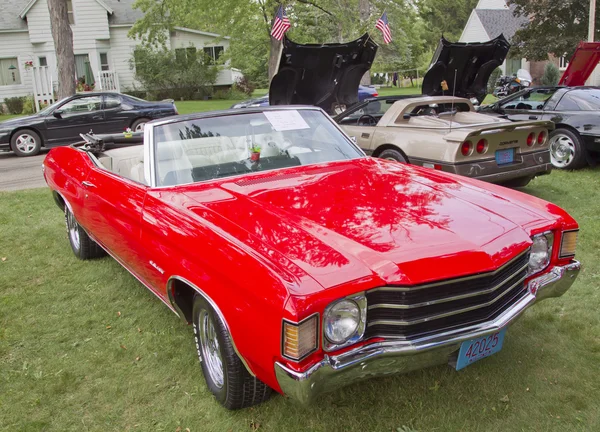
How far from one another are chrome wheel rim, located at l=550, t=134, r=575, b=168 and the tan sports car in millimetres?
1745

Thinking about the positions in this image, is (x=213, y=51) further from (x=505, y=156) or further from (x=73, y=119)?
(x=505, y=156)

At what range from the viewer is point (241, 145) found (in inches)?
149

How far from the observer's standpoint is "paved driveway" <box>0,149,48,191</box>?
926cm

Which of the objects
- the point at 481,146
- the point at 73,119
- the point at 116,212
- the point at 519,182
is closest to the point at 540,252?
the point at 116,212

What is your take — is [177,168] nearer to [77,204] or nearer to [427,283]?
[77,204]

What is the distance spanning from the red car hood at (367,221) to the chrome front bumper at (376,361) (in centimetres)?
28

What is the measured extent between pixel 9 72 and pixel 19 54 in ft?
3.45

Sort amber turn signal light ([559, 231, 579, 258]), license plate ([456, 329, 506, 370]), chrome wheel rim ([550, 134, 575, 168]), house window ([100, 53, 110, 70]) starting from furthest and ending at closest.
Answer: house window ([100, 53, 110, 70])
chrome wheel rim ([550, 134, 575, 168])
amber turn signal light ([559, 231, 579, 258])
license plate ([456, 329, 506, 370])

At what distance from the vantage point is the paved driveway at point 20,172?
9258 millimetres

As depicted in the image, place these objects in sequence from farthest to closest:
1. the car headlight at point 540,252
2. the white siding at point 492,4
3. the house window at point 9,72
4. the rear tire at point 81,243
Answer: the white siding at point 492,4 < the house window at point 9,72 < the rear tire at point 81,243 < the car headlight at point 540,252

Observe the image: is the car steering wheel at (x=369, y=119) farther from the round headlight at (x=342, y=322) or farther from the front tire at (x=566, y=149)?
the round headlight at (x=342, y=322)

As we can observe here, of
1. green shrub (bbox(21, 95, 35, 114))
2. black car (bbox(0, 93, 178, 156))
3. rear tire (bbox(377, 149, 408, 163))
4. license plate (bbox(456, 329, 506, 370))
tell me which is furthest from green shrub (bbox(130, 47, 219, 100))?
license plate (bbox(456, 329, 506, 370))

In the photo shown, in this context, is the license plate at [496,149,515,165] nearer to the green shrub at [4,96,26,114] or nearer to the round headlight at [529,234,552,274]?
the round headlight at [529,234,552,274]

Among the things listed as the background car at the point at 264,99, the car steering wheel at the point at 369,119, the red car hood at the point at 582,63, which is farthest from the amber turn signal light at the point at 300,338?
the background car at the point at 264,99
